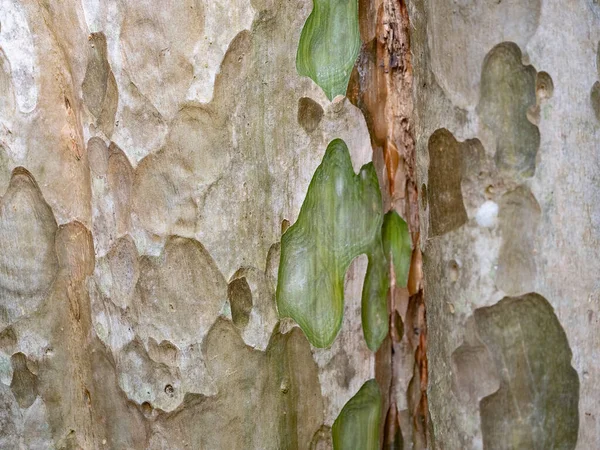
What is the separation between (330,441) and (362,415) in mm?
61

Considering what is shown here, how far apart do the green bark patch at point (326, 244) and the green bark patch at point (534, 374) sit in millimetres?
250

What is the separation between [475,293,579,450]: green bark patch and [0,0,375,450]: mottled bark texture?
0.26 metres

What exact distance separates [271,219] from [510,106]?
347 mm

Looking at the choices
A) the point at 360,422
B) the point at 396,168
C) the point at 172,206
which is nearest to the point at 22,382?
the point at 172,206

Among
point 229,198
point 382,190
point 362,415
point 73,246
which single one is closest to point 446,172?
point 382,190

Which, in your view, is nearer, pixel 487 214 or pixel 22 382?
pixel 487 214

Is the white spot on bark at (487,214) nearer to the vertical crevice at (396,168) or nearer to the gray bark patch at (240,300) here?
the vertical crevice at (396,168)

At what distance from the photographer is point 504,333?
0.75m

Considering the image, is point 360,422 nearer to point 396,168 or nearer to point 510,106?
point 396,168

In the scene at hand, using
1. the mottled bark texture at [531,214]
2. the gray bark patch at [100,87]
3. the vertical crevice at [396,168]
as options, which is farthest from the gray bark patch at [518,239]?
the gray bark patch at [100,87]

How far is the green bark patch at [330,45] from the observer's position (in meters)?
0.90

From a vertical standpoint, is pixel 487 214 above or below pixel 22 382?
above

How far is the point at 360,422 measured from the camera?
3.24 ft

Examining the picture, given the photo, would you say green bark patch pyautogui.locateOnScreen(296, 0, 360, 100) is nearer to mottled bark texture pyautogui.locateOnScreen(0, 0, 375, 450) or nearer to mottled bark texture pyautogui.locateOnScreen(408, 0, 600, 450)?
mottled bark texture pyautogui.locateOnScreen(0, 0, 375, 450)
